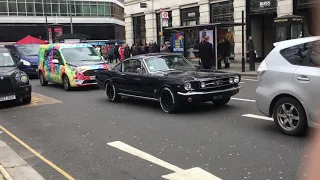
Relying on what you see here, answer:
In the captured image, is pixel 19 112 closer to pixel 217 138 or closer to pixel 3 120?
pixel 3 120

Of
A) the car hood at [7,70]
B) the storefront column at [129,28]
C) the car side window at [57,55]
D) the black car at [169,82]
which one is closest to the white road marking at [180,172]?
the black car at [169,82]

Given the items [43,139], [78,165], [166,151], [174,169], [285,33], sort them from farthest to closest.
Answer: [285,33]
[43,139]
[166,151]
[78,165]
[174,169]

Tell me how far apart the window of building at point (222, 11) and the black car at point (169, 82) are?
1471cm

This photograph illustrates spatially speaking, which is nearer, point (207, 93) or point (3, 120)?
point (207, 93)

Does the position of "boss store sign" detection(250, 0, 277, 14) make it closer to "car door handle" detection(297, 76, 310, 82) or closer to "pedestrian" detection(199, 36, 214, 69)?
"pedestrian" detection(199, 36, 214, 69)

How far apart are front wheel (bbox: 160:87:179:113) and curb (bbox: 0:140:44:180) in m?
3.68

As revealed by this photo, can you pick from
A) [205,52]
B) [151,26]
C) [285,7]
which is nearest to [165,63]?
[205,52]

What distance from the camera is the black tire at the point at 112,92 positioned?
35.8ft

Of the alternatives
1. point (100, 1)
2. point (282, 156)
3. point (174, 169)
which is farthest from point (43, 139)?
point (100, 1)

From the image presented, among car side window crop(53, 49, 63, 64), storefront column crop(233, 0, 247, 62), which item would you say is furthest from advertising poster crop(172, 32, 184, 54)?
car side window crop(53, 49, 63, 64)

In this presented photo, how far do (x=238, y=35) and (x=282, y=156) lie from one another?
18822 mm

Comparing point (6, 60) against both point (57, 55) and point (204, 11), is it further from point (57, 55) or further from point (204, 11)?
point (204, 11)

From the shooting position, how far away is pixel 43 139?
698cm

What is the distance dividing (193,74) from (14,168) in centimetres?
485
